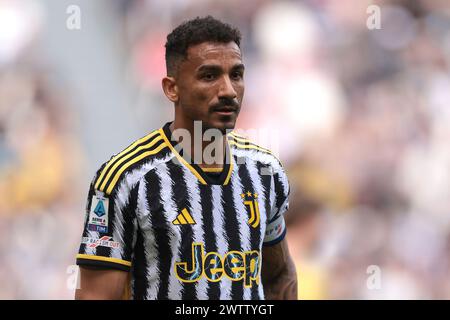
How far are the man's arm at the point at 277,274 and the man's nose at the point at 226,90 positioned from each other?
2.05ft

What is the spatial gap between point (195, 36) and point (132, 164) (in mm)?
423

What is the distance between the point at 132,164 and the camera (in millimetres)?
2113

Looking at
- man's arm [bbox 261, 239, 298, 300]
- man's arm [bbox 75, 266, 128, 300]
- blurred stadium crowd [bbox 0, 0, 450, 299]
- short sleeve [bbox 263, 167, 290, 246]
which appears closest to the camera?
man's arm [bbox 75, 266, 128, 300]

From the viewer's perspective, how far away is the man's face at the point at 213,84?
2.08 meters

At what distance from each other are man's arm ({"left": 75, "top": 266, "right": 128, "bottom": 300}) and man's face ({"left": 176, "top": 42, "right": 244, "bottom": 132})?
0.51 m

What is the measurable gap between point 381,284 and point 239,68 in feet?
9.13

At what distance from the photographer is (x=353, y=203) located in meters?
4.59

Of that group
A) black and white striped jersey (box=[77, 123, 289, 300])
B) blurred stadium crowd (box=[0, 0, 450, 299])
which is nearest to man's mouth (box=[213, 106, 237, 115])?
black and white striped jersey (box=[77, 123, 289, 300])

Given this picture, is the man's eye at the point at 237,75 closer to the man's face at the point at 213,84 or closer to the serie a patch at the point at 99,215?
the man's face at the point at 213,84

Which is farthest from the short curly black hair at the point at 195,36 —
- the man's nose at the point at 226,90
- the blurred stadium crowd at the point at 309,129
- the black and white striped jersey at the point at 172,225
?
the blurred stadium crowd at the point at 309,129

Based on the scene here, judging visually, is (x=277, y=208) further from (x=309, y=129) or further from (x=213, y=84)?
(x=309, y=129)

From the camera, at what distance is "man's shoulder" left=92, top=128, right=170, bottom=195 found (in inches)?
81.1

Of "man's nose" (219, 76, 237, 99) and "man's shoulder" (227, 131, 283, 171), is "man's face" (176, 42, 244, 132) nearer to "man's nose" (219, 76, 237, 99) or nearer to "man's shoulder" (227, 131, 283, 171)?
"man's nose" (219, 76, 237, 99)

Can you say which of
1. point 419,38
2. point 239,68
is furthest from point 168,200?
point 419,38
